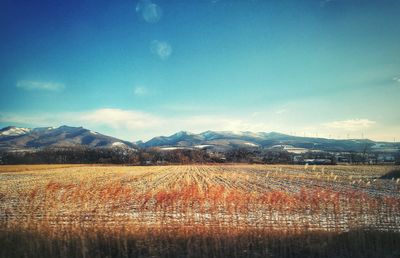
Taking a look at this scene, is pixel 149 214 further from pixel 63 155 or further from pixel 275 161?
pixel 63 155

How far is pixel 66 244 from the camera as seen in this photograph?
11.6 metres

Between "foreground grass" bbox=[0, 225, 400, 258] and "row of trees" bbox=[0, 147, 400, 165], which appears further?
"row of trees" bbox=[0, 147, 400, 165]

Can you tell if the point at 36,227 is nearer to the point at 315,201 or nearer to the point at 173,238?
the point at 173,238

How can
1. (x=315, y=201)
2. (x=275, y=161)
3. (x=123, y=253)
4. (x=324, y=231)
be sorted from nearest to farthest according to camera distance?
(x=123, y=253), (x=324, y=231), (x=315, y=201), (x=275, y=161)

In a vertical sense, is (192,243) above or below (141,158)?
above

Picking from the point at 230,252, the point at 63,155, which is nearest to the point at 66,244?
the point at 230,252

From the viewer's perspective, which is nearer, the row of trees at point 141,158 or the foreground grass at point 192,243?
the foreground grass at point 192,243

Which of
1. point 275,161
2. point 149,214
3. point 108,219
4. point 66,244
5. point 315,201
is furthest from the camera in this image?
point 275,161

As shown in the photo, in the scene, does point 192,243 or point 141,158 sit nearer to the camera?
point 192,243

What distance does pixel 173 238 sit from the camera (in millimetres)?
12000

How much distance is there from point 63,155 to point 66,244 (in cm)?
14182

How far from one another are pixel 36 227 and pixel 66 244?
281 cm

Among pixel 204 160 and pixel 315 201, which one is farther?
pixel 204 160

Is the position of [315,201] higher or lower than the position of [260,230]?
higher
